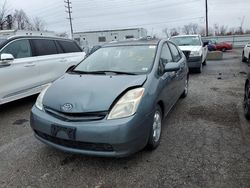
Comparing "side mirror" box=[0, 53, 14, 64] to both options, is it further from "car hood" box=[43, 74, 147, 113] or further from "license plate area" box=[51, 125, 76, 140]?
"license plate area" box=[51, 125, 76, 140]

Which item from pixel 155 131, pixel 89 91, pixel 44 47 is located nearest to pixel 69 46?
pixel 44 47

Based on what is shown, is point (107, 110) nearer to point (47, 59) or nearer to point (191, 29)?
point (47, 59)

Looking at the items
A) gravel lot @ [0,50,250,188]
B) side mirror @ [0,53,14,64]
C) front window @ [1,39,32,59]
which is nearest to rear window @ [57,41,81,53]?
front window @ [1,39,32,59]

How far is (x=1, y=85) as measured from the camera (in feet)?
16.6

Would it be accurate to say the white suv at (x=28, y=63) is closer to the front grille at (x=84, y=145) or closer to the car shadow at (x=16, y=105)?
the car shadow at (x=16, y=105)

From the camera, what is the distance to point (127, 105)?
9.50 ft

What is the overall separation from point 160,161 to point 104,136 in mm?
895

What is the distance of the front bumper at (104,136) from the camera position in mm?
2734

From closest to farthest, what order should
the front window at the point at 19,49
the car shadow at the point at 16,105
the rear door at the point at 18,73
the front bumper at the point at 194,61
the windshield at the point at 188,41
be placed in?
the rear door at the point at 18,73, the front window at the point at 19,49, the car shadow at the point at 16,105, the front bumper at the point at 194,61, the windshield at the point at 188,41

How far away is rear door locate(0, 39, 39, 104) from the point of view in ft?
16.9

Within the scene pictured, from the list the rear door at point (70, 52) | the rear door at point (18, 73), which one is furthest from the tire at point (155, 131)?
the rear door at point (70, 52)

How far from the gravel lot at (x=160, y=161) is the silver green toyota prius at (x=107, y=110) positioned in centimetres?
29

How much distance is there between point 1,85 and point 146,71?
10.4ft

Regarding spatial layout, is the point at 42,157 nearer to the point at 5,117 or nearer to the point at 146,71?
the point at 146,71
